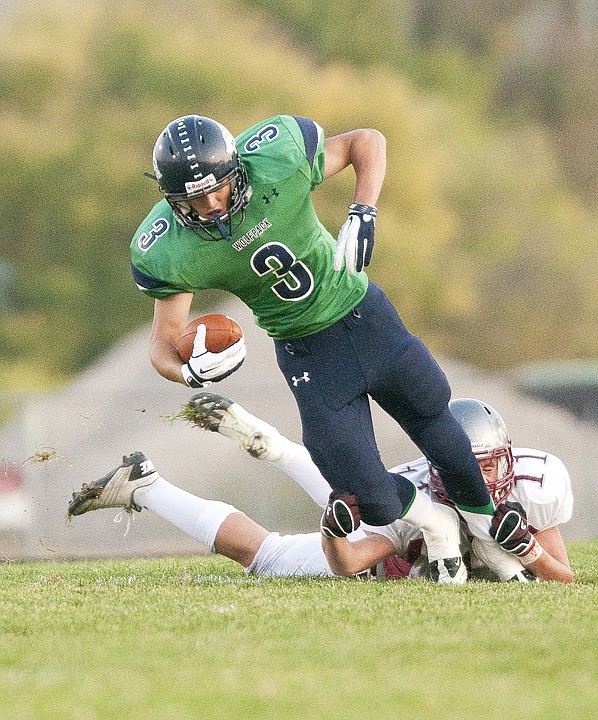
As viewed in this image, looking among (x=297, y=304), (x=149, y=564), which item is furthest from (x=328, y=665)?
(x=149, y=564)

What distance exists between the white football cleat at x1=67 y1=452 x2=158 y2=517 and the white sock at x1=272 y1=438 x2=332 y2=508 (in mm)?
416

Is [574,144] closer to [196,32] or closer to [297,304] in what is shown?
[196,32]

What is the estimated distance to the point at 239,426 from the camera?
3.79 m

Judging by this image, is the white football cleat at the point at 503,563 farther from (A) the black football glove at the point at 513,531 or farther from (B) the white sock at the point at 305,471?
(B) the white sock at the point at 305,471

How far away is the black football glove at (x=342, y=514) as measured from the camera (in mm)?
3125

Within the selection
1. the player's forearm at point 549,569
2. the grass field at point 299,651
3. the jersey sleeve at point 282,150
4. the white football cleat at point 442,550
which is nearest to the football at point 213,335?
the jersey sleeve at point 282,150

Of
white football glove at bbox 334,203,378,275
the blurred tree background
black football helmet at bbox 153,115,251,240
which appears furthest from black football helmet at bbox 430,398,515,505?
the blurred tree background

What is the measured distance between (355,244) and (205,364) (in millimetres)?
459

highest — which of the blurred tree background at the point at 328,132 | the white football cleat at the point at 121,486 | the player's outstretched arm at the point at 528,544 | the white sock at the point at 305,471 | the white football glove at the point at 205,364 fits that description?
the white football glove at the point at 205,364

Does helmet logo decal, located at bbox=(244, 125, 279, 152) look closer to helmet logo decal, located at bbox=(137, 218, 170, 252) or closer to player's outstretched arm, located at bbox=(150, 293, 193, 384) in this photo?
helmet logo decal, located at bbox=(137, 218, 170, 252)

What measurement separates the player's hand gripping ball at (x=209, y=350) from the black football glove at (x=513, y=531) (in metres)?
0.80

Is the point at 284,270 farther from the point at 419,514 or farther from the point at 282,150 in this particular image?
the point at 419,514

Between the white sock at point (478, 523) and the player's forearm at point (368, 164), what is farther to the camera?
the white sock at point (478, 523)

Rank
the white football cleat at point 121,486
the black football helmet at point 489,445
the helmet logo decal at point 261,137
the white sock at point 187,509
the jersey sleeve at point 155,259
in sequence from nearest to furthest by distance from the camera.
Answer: the jersey sleeve at point 155,259
the helmet logo decal at point 261,137
the black football helmet at point 489,445
the white sock at point 187,509
the white football cleat at point 121,486
